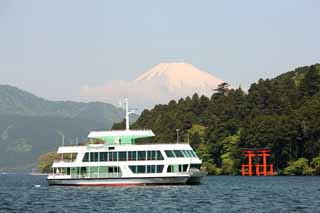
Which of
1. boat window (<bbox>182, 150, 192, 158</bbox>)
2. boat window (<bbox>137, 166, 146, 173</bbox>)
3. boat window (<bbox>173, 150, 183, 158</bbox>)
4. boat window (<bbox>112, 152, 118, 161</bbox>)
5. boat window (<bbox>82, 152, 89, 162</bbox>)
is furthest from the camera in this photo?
boat window (<bbox>82, 152, 89, 162</bbox>)

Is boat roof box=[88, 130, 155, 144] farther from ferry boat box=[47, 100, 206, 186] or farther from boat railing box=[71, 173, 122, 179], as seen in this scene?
boat railing box=[71, 173, 122, 179]

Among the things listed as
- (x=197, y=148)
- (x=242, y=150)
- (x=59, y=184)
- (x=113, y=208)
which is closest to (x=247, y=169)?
(x=242, y=150)

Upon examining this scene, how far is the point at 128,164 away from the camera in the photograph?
103250 millimetres

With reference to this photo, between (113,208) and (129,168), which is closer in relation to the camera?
(113,208)

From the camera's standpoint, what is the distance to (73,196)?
88500 mm

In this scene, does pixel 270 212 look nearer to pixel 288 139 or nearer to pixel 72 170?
pixel 72 170

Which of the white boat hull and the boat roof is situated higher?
the boat roof

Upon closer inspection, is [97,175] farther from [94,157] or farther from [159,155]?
[159,155]

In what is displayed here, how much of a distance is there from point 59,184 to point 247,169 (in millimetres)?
77604

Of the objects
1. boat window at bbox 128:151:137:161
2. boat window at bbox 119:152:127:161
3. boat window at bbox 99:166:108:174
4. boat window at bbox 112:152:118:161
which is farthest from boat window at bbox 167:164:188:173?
boat window at bbox 99:166:108:174

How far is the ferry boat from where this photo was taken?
101812 millimetres

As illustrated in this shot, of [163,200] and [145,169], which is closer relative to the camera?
[163,200]

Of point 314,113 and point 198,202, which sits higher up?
point 314,113

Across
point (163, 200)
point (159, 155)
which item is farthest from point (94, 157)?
point (163, 200)
